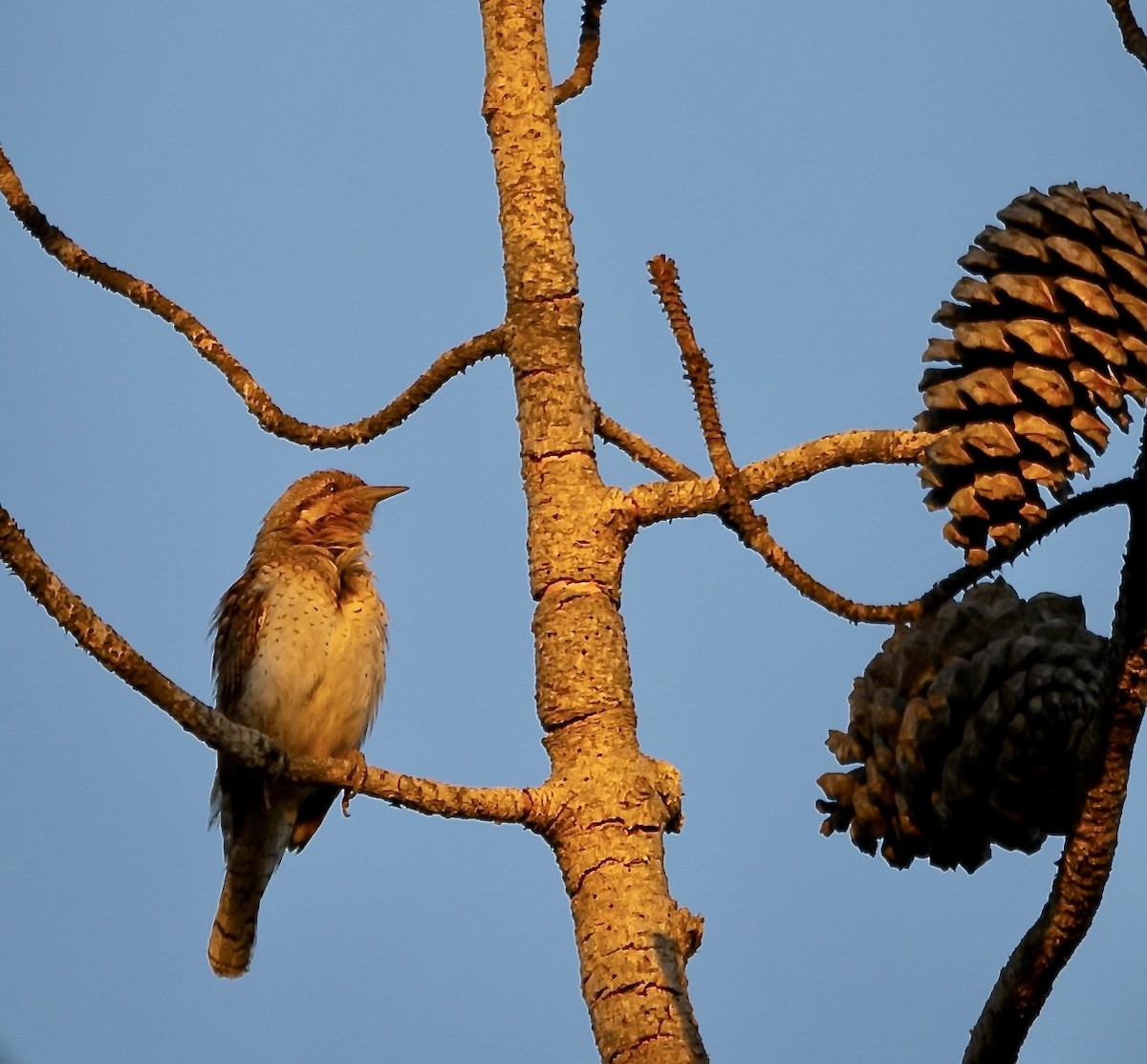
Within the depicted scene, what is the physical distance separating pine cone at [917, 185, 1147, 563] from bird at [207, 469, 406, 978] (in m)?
3.10

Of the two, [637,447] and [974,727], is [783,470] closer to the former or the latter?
[637,447]

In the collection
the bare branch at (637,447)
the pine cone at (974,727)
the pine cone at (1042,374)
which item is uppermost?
the bare branch at (637,447)

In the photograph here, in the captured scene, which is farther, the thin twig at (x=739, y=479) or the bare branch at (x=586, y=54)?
the bare branch at (x=586, y=54)

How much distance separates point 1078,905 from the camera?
1.73 m

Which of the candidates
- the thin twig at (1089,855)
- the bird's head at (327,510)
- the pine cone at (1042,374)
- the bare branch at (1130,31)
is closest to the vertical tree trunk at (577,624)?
the thin twig at (1089,855)

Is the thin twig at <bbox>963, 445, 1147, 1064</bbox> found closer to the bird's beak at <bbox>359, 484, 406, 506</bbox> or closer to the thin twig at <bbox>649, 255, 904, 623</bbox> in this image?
the thin twig at <bbox>649, 255, 904, 623</bbox>

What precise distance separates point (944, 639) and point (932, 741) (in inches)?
5.5

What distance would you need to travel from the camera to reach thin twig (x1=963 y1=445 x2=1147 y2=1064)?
1604 mm

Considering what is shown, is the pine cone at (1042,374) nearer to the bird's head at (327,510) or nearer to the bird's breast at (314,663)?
the bird's breast at (314,663)

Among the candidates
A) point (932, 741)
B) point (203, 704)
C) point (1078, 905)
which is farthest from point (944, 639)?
point (203, 704)

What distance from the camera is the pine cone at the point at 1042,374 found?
2.10 m

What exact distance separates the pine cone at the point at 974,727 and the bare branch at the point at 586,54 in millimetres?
1780

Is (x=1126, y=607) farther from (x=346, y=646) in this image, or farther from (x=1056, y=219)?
(x=346, y=646)

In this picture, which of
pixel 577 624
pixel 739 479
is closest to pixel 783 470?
pixel 739 479
